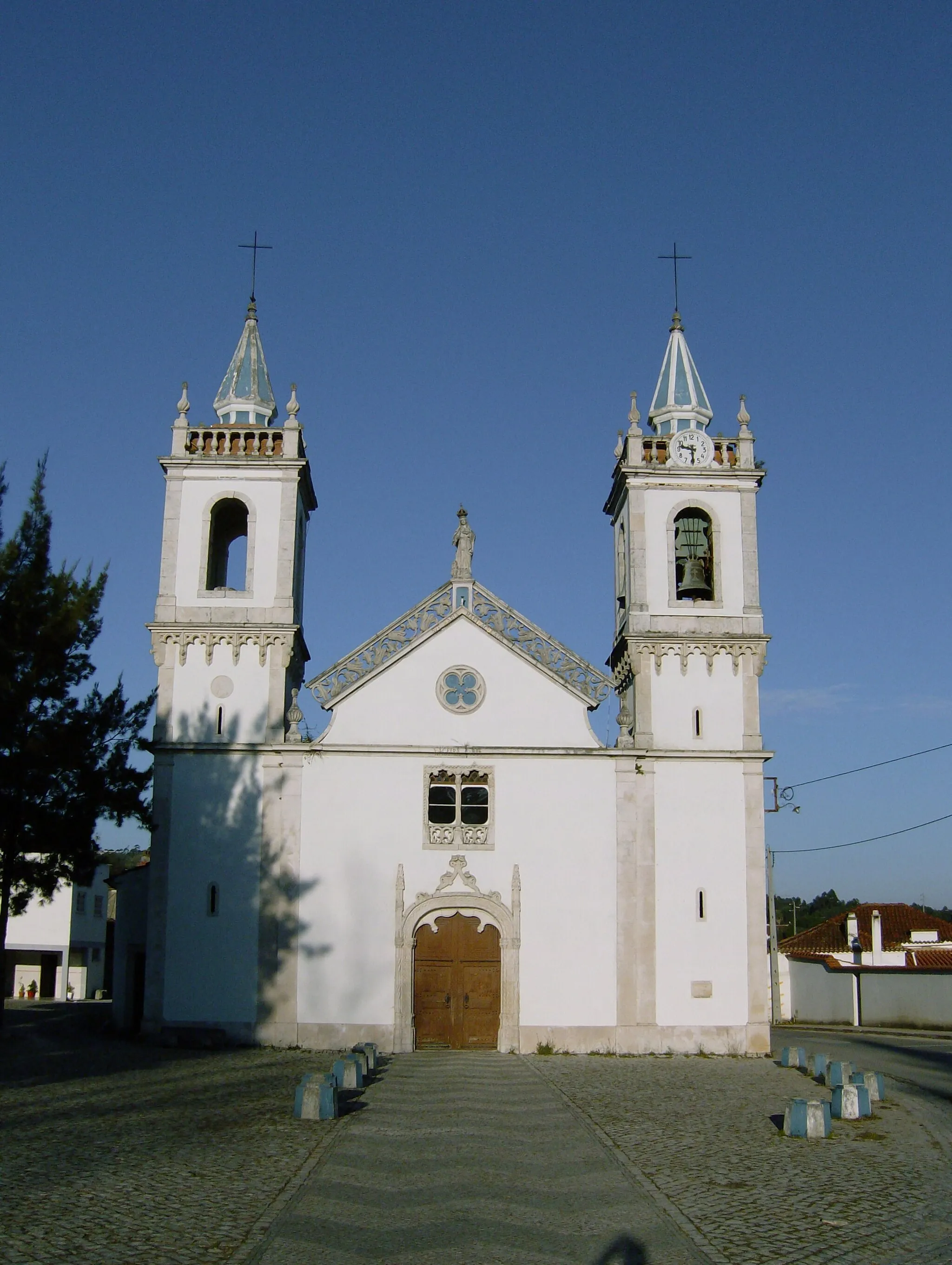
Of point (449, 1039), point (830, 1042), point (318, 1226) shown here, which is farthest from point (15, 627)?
point (830, 1042)

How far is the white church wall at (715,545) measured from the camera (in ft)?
102

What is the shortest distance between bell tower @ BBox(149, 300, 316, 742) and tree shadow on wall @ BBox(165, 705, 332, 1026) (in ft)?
1.45

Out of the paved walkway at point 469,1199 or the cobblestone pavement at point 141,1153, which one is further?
the cobblestone pavement at point 141,1153

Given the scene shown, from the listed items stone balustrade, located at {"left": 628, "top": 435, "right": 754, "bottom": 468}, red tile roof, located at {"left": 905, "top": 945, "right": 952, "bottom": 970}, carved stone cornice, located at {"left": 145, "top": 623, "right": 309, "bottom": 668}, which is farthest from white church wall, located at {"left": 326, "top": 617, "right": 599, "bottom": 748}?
red tile roof, located at {"left": 905, "top": 945, "right": 952, "bottom": 970}

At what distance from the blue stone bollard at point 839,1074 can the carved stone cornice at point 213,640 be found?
592 inches

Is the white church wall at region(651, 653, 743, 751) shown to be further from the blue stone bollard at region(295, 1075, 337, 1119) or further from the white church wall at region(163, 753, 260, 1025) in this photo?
the blue stone bollard at region(295, 1075, 337, 1119)

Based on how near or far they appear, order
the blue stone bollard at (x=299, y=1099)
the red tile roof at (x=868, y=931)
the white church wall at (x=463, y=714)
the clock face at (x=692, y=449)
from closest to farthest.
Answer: the blue stone bollard at (x=299, y=1099)
the white church wall at (x=463, y=714)
the clock face at (x=692, y=449)
the red tile roof at (x=868, y=931)

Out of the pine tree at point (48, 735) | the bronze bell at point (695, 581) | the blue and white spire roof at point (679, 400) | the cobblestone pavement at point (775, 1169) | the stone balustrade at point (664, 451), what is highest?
the blue and white spire roof at point (679, 400)

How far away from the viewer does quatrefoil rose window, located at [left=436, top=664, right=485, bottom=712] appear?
1181 inches

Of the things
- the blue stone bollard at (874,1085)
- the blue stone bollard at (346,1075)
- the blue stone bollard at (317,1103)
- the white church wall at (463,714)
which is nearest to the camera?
the blue stone bollard at (317,1103)

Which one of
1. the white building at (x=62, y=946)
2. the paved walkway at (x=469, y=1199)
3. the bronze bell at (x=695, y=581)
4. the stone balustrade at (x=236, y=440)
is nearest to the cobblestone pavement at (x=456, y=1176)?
the paved walkway at (x=469, y=1199)

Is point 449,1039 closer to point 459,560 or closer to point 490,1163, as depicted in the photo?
point 459,560

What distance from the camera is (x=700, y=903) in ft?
95.6

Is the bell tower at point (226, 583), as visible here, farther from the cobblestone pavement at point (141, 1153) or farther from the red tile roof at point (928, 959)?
the red tile roof at point (928, 959)
